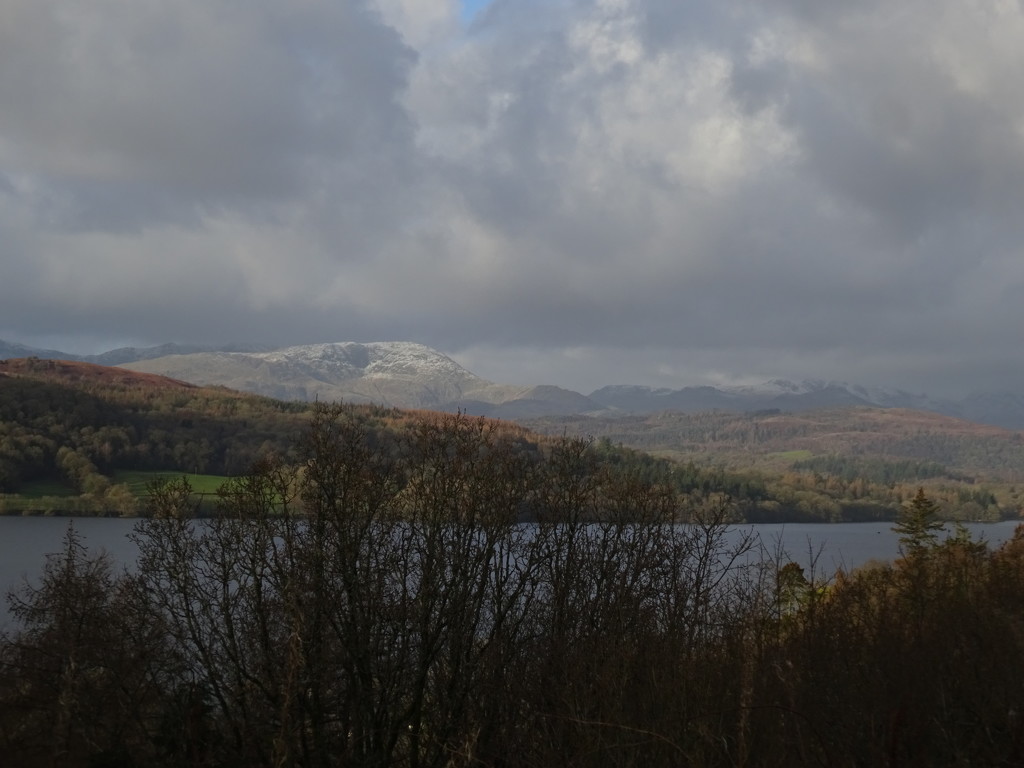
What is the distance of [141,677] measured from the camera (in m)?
20.7

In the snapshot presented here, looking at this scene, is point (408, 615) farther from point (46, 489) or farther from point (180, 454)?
point (180, 454)

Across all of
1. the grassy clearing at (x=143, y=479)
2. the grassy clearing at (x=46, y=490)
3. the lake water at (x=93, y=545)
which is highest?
the grassy clearing at (x=143, y=479)

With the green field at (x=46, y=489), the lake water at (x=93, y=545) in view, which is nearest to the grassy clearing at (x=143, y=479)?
the green field at (x=46, y=489)

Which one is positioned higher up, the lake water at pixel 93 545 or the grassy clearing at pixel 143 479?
the grassy clearing at pixel 143 479

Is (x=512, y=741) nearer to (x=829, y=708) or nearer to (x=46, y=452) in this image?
(x=829, y=708)

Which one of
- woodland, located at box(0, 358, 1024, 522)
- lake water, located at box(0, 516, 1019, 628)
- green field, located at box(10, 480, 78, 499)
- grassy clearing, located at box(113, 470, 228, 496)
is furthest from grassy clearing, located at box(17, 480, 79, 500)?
lake water, located at box(0, 516, 1019, 628)

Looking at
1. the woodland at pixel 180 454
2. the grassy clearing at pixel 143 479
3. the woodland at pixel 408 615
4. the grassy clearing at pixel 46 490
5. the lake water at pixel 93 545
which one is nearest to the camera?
the woodland at pixel 408 615

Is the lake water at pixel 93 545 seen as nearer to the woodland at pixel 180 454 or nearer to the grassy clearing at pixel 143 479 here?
the woodland at pixel 180 454

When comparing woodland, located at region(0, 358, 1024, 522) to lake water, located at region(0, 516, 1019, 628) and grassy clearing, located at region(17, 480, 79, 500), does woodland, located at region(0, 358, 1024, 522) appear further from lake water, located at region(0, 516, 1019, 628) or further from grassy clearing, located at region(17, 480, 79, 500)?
lake water, located at region(0, 516, 1019, 628)

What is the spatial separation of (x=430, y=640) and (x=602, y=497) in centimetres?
1110

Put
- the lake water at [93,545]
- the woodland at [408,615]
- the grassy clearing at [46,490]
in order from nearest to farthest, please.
Answer: the woodland at [408,615], the lake water at [93,545], the grassy clearing at [46,490]

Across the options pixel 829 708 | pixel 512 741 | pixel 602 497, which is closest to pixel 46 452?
pixel 602 497

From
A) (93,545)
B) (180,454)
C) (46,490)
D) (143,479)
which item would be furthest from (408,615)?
(180,454)

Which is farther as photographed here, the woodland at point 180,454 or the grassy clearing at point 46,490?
the woodland at point 180,454
